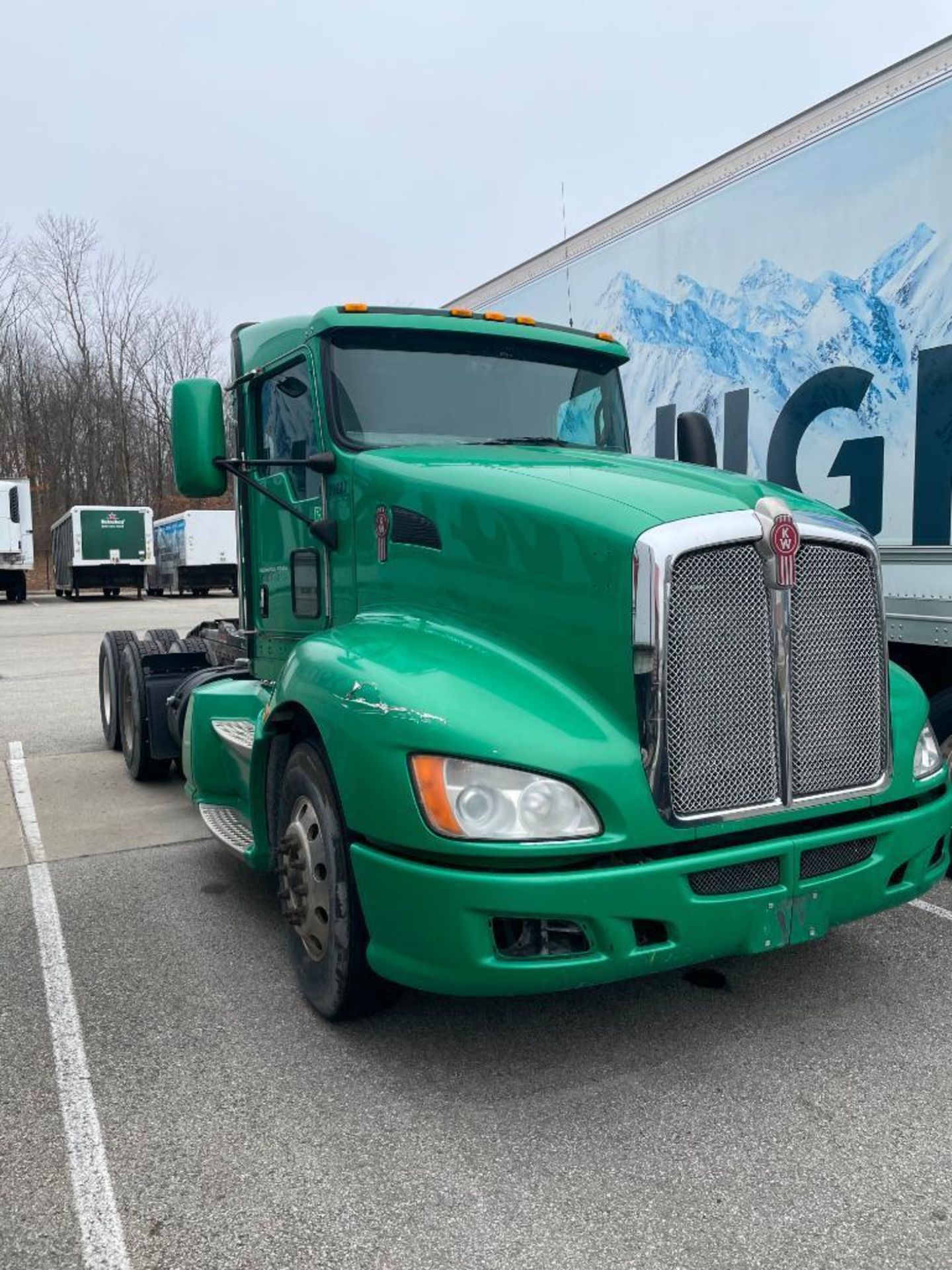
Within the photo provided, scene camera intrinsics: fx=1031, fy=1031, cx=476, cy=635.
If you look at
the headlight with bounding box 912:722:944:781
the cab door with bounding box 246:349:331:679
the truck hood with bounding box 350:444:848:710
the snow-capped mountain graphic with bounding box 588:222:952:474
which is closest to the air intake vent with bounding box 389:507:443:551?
the truck hood with bounding box 350:444:848:710

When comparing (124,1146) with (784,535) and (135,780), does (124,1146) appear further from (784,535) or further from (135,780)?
(135,780)

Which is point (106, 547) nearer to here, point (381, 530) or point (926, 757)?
point (381, 530)

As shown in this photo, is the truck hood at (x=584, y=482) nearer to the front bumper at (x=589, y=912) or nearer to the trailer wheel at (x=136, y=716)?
the front bumper at (x=589, y=912)

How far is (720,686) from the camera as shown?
9.96 ft

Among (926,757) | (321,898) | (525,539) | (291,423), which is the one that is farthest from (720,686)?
(291,423)

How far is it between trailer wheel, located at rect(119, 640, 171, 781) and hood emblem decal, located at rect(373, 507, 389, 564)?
11.9 feet

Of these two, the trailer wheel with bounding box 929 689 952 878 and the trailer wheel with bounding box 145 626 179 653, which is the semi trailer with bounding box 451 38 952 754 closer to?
the trailer wheel with bounding box 929 689 952 878

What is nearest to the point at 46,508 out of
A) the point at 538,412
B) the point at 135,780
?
the point at 135,780

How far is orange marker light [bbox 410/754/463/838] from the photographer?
283cm

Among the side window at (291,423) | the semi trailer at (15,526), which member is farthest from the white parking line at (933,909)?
the semi trailer at (15,526)

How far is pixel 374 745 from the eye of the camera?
3037 mm

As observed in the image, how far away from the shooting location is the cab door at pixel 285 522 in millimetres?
4422

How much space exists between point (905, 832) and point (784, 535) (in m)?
1.07

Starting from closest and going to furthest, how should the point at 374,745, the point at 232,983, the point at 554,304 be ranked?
the point at 374,745 → the point at 232,983 → the point at 554,304
